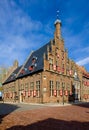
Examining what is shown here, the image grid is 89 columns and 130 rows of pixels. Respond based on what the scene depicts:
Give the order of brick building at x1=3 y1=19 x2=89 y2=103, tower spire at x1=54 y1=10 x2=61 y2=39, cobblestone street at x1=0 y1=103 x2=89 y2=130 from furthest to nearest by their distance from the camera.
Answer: tower spire at x1=54 y1=10 x2=61 y2=39
brick building at x1=3 y1=19 x2=89 y2=103
cobblestone street at x1=0 y1=103 x2=89 y2=130

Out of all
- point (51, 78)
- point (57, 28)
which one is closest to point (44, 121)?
point (51, 78)

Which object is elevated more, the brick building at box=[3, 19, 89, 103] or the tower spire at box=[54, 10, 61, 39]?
the tower spire at box=[54, 10, 61, 39]

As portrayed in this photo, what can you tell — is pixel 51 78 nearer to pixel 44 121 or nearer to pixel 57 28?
pixel 57 28

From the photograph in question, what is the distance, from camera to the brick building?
3438 centimetres

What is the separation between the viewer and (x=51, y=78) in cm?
3534

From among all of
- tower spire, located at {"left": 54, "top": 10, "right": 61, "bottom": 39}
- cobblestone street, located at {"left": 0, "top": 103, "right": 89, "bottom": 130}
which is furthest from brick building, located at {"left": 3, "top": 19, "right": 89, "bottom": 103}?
cobblestone street, located at {"left": 0, "top": 103, "right": 89, "bottom": 130}

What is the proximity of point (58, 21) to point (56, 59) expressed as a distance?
34.4 ft

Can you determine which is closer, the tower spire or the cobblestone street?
the cobblestone street

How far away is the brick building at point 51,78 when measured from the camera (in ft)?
113

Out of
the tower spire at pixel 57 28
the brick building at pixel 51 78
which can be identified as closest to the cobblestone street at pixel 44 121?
the brick building at pixel 51 78

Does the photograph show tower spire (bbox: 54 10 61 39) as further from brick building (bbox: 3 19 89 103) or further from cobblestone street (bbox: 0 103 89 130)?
cobblestone street (bbox: 0 103 89 130)

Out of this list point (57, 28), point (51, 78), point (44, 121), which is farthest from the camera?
point (57, 28)

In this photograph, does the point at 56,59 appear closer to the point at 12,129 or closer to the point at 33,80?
the point at 33,80

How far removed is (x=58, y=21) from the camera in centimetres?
4203
